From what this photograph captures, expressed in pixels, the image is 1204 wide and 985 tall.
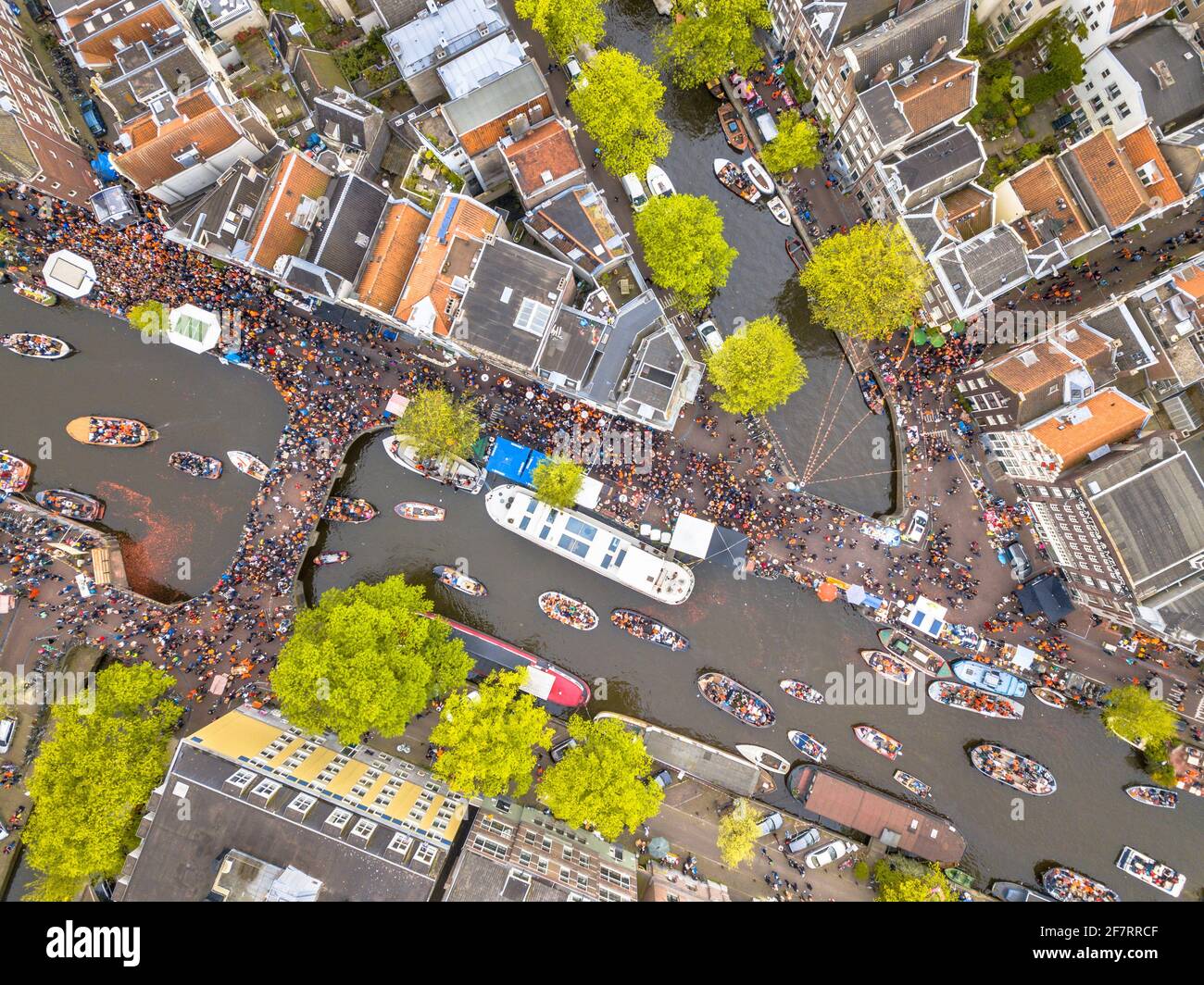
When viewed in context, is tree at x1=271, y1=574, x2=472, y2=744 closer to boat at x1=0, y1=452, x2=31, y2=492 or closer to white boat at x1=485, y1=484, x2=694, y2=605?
white boat at x1=485, y1=484, x2=694, y2=605

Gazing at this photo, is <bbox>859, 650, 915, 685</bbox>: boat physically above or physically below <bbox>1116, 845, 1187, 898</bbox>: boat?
above

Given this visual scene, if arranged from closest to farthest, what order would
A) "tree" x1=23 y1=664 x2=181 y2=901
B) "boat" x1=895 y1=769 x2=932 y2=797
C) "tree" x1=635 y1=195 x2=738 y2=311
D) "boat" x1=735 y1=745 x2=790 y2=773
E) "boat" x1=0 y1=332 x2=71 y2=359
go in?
"tree" x1=23 y1=664 x2=181 y2=901, "tree" x1=635 y1=195 x2=738 y2=311, "boat" x1=0 y1=332 x2=71 y2=359, "boat" x1=735 y1=745 x2=790 y2=773, "boat" x1=895 y1=769 x2=932 y2=797

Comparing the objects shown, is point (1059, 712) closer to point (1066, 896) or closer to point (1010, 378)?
point (1066, 896)

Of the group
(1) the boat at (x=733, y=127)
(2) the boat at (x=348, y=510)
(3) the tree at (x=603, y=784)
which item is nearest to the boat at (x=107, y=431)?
(2) the boat at (x=348, y=510)

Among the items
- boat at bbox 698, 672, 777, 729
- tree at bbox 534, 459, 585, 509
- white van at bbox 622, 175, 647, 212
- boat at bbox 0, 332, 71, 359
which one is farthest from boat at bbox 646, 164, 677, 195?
boat at bbox 0, 332, 71, 359

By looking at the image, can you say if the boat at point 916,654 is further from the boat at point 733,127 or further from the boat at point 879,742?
the boat at point 733,127
